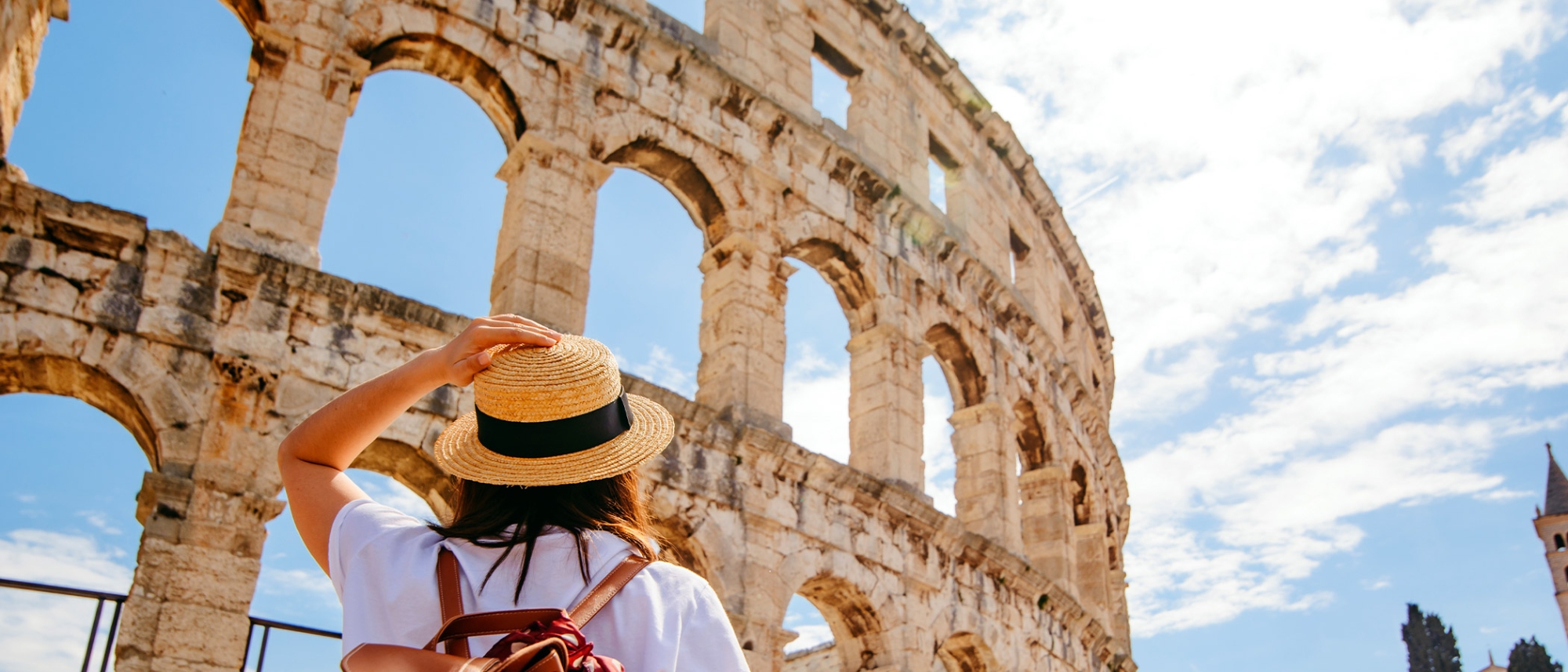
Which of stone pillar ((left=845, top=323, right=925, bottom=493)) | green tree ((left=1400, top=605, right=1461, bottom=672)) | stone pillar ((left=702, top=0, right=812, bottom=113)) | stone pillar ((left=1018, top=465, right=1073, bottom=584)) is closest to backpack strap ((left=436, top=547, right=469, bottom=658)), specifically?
stone pillar ((left=845, top=323, right=925, bottom=493))

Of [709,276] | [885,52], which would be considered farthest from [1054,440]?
[709,276]

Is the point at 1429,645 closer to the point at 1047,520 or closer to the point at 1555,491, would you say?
the point at 1555,491

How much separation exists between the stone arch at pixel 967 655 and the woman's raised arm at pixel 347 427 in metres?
9.50

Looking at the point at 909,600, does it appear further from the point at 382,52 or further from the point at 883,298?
the point at 382,52

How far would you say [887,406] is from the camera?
1051 cm

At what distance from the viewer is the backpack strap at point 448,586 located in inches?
55.7

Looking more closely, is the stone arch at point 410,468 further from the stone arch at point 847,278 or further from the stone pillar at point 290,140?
the stone arch at point 847,278

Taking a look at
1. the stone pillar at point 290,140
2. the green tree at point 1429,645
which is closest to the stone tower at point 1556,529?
the green tree at point 1429,645

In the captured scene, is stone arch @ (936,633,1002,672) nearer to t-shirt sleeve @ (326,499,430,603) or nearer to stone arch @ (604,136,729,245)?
stone arch @ (604,136,729,245)

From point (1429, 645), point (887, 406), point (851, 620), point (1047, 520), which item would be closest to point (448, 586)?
point (851, 620)

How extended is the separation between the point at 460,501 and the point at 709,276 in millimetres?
8277

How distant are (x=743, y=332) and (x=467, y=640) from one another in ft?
26.2

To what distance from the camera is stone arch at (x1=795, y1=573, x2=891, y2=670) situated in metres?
9.41

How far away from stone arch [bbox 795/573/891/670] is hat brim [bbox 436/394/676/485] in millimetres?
7867
